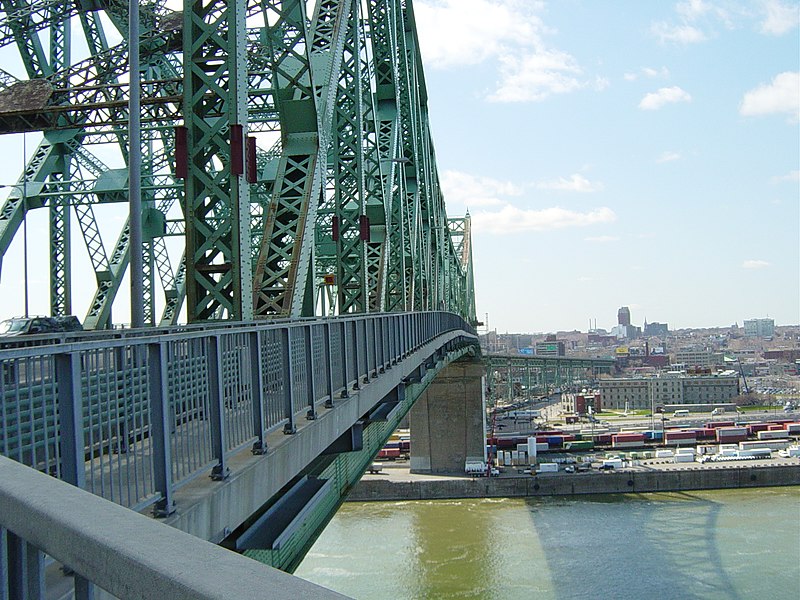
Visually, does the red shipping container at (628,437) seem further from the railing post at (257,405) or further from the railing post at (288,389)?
the railing post at (257,405)

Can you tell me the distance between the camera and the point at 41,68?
2097 cm

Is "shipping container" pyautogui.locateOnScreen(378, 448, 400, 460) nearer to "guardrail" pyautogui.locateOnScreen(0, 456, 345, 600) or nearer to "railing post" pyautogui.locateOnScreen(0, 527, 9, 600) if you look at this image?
"railing post" pyautogui.locateOnScreen(0, 527, 9, 600)

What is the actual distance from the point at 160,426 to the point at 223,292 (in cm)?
547

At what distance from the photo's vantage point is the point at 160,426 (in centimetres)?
427

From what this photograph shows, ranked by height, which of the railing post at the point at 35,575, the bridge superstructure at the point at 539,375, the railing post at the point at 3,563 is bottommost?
the bridge superstructure at the point at 539,375

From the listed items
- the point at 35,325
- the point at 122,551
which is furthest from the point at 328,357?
the point at 35,325

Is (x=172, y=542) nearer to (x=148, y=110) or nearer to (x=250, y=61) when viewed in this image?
(x=250, y=61)

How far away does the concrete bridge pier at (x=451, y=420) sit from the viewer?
57.3m

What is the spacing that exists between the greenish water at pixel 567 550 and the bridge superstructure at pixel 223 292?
10.5 metres

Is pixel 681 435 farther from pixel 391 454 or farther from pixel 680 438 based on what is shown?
pixel 391 454

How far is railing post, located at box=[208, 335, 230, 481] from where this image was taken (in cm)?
499

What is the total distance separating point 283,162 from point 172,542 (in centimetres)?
1046

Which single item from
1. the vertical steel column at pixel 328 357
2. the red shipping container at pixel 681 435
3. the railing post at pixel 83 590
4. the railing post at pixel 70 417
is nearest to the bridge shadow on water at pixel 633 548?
Answer: the vertical steel column at pixel 328 357

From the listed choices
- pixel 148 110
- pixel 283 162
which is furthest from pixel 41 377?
pixel 148 110
